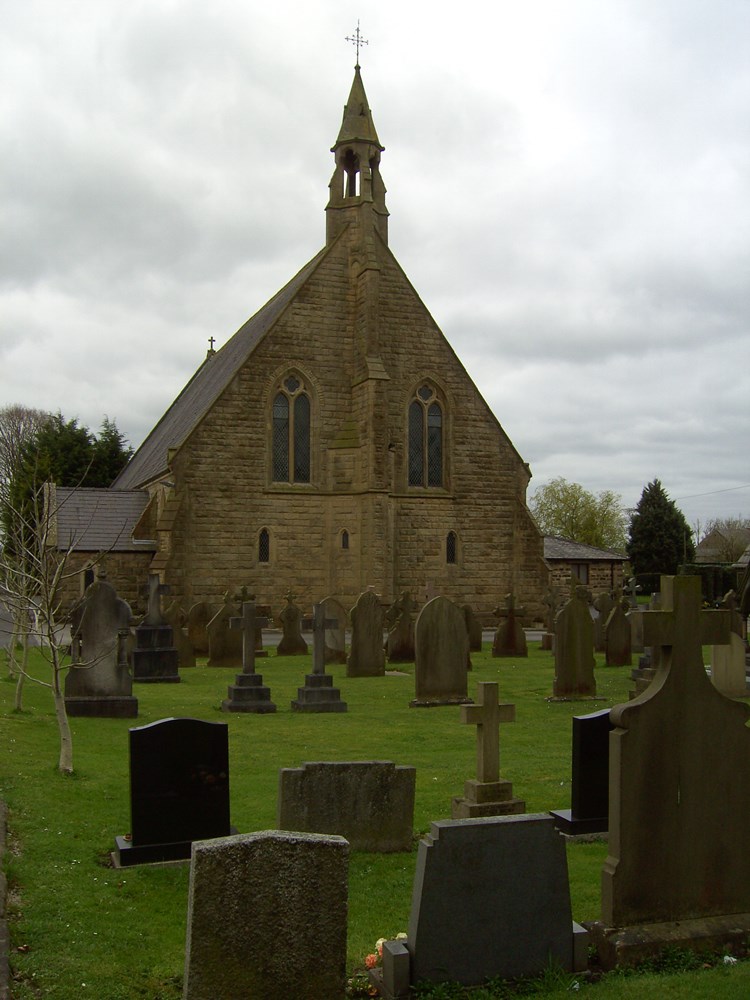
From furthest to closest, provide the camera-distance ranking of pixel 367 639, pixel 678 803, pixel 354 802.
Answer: pixel 367 639 → pixel 354 802 → pixel 678 803

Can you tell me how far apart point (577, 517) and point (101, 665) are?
62583 mm

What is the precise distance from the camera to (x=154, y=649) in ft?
55.3

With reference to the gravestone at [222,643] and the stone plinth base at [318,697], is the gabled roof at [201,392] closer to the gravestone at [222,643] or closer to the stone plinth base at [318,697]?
the gravestone at [222,643]

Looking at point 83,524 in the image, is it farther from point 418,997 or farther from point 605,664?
point 418,997

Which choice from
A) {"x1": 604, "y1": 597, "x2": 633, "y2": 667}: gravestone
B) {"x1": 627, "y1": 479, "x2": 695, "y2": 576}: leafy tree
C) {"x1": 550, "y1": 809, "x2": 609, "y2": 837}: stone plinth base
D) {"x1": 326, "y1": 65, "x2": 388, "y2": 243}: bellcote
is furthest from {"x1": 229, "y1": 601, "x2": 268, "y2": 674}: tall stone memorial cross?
{"x1": 627, "y1": 479, "x2": 695, "y2": 576}: leafy tree

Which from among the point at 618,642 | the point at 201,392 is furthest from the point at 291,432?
the point at 618,642

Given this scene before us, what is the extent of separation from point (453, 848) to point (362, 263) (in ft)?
92.4

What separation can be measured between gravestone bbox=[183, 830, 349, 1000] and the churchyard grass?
76 centimetres

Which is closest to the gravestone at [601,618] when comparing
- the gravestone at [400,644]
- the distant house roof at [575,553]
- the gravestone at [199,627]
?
the gravestone at [400,644]

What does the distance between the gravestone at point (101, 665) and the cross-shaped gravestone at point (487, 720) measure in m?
6.39

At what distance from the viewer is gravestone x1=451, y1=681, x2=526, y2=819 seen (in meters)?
7.14

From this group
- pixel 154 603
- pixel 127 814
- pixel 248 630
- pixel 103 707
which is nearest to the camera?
pixel 127 814

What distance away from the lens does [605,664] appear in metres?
19.4

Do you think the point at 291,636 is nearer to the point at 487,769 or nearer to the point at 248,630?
the point at 248,630
